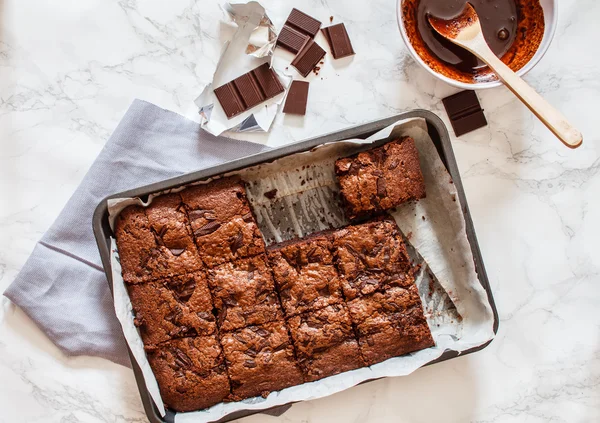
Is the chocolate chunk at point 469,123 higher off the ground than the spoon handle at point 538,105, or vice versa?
the spoon handle at point 538,105

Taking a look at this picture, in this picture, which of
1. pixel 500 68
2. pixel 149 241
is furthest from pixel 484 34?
pixel 149 241

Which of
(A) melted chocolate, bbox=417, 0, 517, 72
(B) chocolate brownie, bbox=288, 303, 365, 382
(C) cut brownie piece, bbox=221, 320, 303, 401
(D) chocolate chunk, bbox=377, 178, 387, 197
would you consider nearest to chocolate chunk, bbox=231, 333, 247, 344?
(C) cut brownie piece, bbox=221, 320, 303, 401

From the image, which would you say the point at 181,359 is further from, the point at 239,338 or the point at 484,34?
the point at 484,34

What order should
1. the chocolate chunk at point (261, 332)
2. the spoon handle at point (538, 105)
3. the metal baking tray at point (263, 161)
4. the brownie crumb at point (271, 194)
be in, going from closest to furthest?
the spoon handle at point (538, 105) → the metal baking tray at point (263, 161) → the chocolate chunk at point (261, 332) → the brownie crumb at point (271, 194)

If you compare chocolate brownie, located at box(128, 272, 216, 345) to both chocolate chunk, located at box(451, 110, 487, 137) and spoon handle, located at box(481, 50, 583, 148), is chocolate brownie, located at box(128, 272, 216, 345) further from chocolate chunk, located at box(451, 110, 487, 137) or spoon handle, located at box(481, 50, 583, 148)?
spoon handle, located at box(481, 50, 583, 148)

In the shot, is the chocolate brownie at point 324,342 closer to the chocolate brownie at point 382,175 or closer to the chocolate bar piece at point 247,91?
the chocolate brownie at point 382,175

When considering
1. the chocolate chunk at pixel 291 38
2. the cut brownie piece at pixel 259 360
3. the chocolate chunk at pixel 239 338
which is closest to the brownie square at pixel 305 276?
the cut brownie piece at pixel 259 360

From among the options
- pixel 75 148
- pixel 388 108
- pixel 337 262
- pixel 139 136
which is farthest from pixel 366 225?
pixel 75 148

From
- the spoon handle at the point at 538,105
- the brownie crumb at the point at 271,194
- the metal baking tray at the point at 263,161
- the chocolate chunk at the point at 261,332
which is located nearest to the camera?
the spoon handle at the point at 538,105
